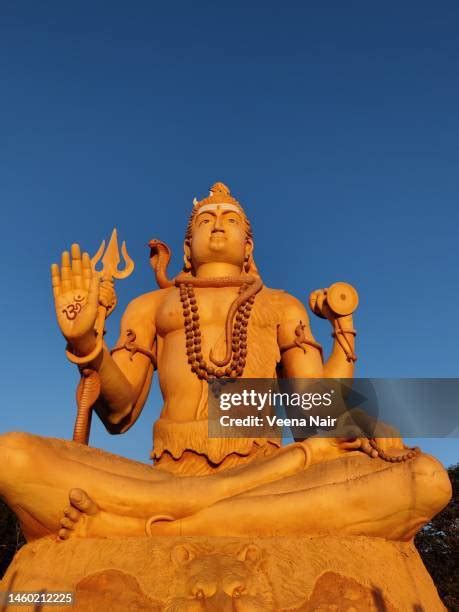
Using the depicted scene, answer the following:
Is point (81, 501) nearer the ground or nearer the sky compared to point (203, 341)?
nearer the ground

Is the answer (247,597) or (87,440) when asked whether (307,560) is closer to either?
(247,597)

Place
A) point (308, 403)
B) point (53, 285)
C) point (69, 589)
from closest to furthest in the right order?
point (69, 589) → point (53, 285) → point (308, 403)

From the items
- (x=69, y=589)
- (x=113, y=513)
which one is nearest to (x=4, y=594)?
(x=69, y=589)

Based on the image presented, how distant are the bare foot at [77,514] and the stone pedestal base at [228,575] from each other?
7cm

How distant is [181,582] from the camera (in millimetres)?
4121

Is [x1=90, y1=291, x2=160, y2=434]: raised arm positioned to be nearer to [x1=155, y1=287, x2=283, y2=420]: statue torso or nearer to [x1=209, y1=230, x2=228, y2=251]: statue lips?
[x1=155, y1=287, x2=283, y2=420]: statue torso

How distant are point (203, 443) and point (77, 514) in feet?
4.06

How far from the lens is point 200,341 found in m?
5.95

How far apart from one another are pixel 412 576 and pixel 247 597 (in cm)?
124

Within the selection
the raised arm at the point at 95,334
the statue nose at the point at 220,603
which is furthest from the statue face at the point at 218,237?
the statue nose at the point at 220,603

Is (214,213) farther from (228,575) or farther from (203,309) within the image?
(228,575)

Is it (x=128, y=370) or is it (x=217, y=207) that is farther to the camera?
(x=217, y=207)

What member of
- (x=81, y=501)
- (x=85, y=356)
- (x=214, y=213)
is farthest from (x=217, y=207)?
(x=81, y=501)

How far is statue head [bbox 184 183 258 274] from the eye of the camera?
6.45 m
